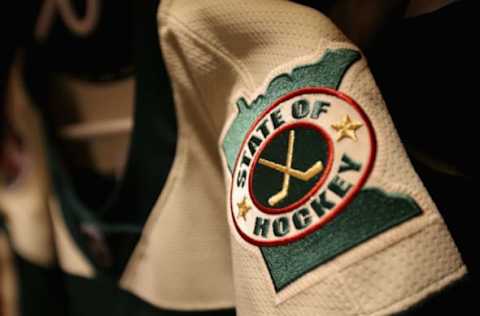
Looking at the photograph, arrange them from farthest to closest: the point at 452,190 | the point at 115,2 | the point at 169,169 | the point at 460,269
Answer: the point at 115,2 → the point at 169,169 → the point at 452,190 → the point at 460,269

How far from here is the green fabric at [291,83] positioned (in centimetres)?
29

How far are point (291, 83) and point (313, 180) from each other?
0.08 metres

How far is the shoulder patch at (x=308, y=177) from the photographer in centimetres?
26

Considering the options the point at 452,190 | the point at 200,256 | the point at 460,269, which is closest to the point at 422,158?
the point at 452,190

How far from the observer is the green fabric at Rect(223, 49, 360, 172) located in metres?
0.29

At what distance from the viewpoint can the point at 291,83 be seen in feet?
1.02

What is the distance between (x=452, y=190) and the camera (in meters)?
0.35

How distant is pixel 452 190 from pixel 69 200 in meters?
0.57

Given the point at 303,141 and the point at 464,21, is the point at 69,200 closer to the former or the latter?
the point at 303,141

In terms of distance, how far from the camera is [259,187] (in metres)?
0.30

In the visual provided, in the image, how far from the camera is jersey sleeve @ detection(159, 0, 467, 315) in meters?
0.25

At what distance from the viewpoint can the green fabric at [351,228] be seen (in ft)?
0.82

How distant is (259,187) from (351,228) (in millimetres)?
80

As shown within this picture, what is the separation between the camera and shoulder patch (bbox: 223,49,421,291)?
0.84 ft
